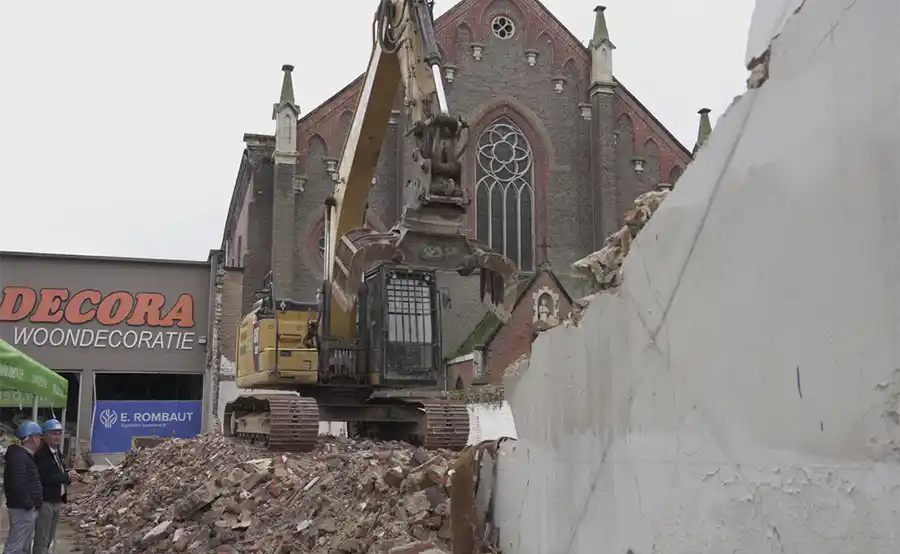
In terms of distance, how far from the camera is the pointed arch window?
2912cm

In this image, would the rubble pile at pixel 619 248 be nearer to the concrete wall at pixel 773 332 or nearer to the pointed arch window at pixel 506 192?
the concrete wall at pixel 773 332

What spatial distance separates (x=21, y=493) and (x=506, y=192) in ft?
76.0

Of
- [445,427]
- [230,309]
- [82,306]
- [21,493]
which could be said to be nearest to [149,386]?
[82,306]

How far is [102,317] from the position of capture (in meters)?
26.8

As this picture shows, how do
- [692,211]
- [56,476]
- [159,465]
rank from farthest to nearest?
[159,465], [56,476], [692,211]

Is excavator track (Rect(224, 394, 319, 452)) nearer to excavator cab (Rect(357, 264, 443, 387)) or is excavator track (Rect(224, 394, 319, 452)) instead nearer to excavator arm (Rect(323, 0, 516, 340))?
excavator cab (Rect(357, 264, 443, 387))

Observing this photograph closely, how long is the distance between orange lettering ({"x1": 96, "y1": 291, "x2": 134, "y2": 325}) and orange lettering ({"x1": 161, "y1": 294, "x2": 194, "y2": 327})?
46.4 inches

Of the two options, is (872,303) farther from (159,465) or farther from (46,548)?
(159,465)

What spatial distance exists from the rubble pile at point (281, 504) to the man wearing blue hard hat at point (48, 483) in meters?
1.11

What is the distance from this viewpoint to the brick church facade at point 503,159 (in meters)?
27.7

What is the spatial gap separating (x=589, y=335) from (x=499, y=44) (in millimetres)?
28307

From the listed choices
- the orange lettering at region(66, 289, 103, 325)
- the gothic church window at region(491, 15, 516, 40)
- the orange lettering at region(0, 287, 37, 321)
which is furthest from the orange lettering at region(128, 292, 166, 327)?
the gothic church window at region(491, 15, 516, 40)

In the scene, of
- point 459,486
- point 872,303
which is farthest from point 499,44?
point 872,303

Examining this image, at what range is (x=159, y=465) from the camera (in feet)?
49.6
